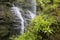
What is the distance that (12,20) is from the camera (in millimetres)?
4480

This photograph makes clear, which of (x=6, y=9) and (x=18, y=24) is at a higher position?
(x=6, y=9)

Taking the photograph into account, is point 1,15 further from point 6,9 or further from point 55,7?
point 55,7

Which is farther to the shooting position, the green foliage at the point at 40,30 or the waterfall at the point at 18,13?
the waterfall at the point at 18,13

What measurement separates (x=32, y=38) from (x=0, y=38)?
1382 millimetres

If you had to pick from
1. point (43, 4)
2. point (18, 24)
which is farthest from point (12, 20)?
point (43, 4)

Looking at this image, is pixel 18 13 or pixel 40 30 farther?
pixel 18 13

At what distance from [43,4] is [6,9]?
41.7 inches

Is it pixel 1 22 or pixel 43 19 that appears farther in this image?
pixel 1 22

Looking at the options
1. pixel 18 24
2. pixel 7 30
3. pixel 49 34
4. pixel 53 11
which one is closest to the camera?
pixel 49 34

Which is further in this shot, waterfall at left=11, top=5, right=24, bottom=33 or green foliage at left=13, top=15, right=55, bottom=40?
waterfall at left=11, top=5, right=24, bottom=33

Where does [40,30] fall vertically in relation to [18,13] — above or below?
below

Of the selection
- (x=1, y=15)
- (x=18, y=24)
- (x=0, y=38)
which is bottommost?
(x=0, y=38)

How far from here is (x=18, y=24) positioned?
15.3ft

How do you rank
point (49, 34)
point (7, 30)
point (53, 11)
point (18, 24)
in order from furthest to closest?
1. point (18, 24)
2. point (7, 30)
3. point (53, 11)
4. point (49, 34)
